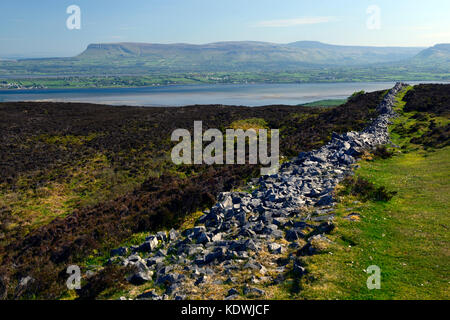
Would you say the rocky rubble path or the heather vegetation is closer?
the rocky rubble path

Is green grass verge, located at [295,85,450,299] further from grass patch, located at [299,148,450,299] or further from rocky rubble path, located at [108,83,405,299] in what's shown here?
rocky rubble path, located at [108,83,405,299]

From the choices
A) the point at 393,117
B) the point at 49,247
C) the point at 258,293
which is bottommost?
the point at 49,247

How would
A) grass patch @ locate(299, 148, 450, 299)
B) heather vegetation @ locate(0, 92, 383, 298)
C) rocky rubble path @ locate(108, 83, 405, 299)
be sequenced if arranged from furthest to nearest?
heather vegetation @ locate(0, 92, 383, 298), rocky rubble path @ locate(108, 83, 405, 299), grass patch @ locate(299, 148, 450, 299)

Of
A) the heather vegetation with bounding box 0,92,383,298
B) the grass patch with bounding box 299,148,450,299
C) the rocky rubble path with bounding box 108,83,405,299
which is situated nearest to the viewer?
the grass patch with bounding box 299,148,450,299

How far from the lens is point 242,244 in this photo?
12078mm

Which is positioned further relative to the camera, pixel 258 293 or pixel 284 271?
pixel 284 271

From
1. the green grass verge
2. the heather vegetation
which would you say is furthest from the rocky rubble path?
the heather vegetation

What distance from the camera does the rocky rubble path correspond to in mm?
9891

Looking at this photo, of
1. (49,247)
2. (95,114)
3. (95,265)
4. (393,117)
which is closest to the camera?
(95,265)

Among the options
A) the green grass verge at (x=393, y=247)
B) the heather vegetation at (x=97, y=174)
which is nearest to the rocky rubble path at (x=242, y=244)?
the green grass verge at (x=393, y=247)

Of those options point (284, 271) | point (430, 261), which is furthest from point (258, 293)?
point (430, 261)
